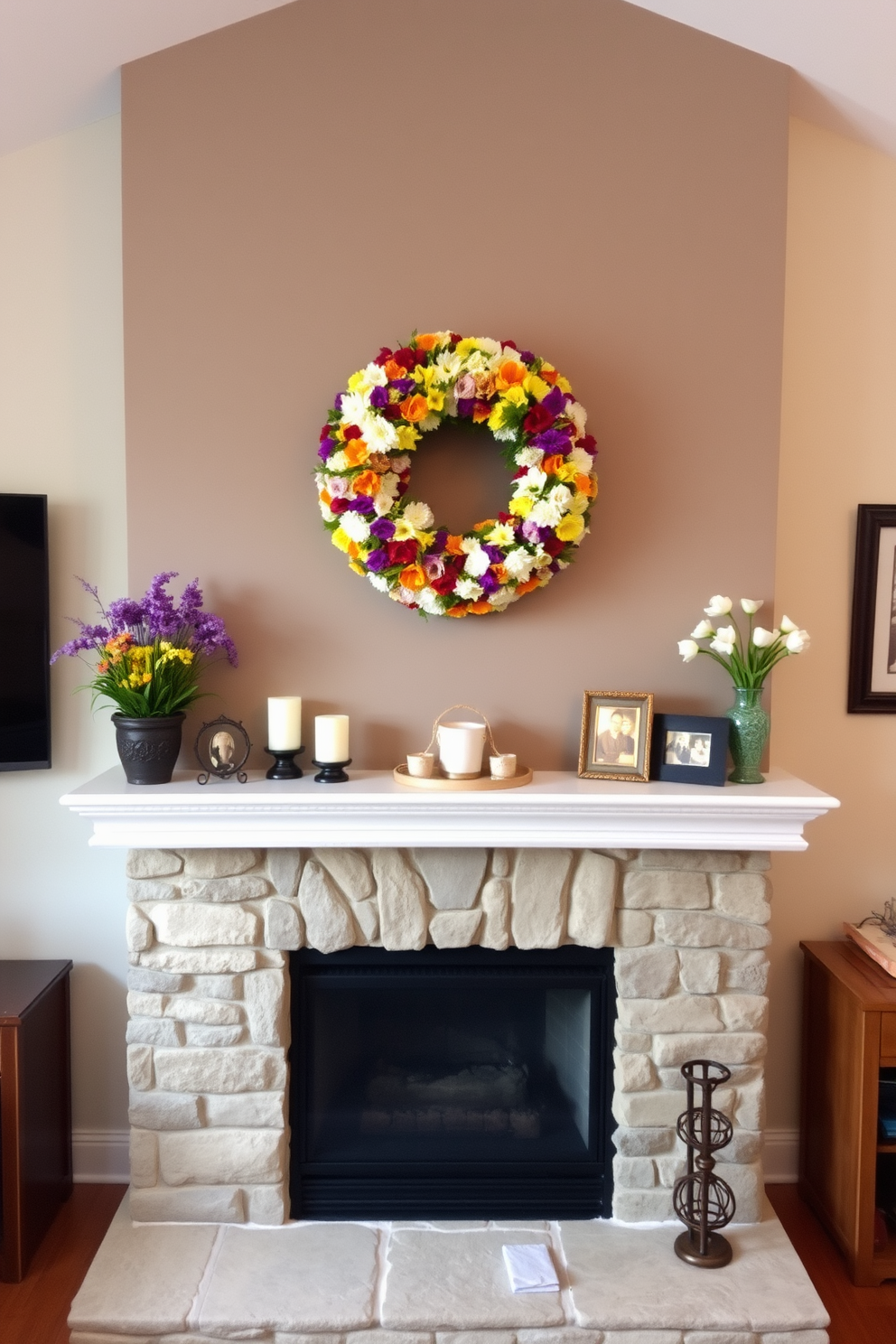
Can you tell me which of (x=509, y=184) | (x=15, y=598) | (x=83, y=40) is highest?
(x=83, y=40)

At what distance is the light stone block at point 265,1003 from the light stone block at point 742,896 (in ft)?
3.47

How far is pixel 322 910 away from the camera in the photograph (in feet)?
7.54

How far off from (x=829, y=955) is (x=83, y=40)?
2852 mm

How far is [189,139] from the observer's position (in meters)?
2.30

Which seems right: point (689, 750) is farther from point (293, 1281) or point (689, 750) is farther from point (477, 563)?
point (293, 1281)

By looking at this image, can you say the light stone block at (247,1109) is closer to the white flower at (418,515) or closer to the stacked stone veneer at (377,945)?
the stacked stone veneer at (377,945)

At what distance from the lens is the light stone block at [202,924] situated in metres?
2.30

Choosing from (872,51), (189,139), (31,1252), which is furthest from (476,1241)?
(872,51)

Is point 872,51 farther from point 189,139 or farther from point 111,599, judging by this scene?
point 111,599

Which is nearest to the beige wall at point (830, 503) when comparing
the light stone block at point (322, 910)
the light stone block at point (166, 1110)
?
the light stone block at point (322, 910)

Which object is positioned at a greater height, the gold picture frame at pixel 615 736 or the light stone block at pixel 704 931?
the gold picture frame at pixel 615 736

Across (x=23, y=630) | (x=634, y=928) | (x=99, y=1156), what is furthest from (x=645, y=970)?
(x=23, y=630)

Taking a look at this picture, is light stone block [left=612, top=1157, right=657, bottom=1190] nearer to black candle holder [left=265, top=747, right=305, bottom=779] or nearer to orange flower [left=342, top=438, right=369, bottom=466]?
black candle holder [left=265, top=747, right=305, bottom=779]

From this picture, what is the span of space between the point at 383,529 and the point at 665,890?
1.07 m
